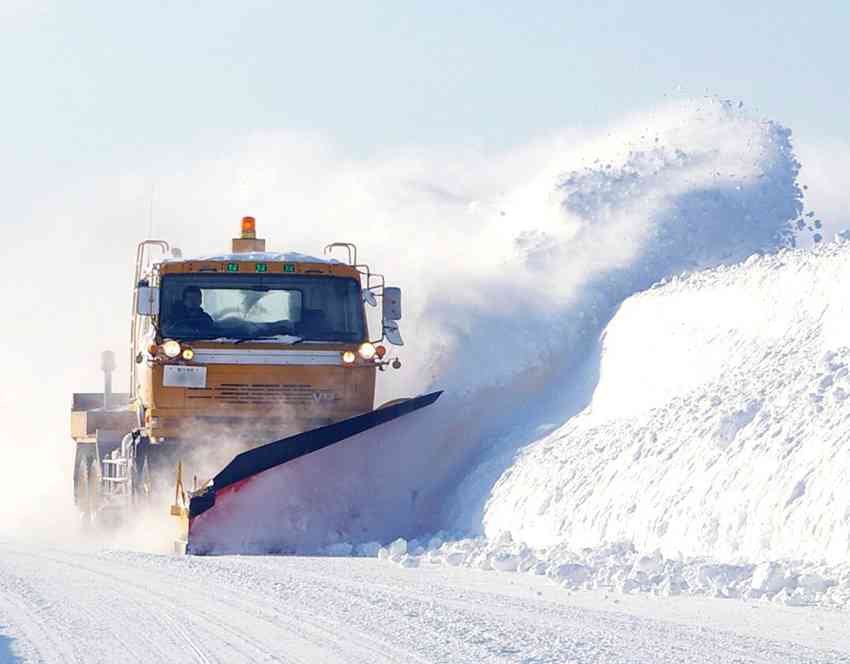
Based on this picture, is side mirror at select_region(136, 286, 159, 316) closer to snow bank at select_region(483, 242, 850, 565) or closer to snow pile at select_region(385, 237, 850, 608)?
snow pile at select_region(385, 237, 850, 608)

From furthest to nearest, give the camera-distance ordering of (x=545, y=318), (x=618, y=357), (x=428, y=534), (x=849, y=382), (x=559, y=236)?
1. (x=559, y=236)
2. (x=545, y=318)
3. (x=618, y=357)
4. (x=428, y=534)
5. (x=849, y=382)

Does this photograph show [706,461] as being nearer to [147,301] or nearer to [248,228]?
[147,301]

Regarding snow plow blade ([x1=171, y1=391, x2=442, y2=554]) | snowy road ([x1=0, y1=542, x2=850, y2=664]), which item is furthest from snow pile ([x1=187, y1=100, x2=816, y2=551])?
snowy road ([x1=0, y1=542, x2=850, y2=664])

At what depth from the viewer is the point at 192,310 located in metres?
15.4

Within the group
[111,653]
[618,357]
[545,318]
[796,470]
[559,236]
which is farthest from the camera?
[559,236]

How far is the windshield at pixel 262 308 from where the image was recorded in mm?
15273

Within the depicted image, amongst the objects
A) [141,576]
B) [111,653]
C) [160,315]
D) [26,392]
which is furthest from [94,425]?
[111,653]

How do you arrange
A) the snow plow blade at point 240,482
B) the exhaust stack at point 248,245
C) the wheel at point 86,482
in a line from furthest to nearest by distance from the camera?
1. the wheel at point 86,482
2. the exhaust stack at point 248,245
3. the snow plow blade at point 240,482

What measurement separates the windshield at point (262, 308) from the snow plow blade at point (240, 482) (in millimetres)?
1386

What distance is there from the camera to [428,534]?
1461 centimetres

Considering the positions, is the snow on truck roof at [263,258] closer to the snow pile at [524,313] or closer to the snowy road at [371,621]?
the snow pile at [524,313]

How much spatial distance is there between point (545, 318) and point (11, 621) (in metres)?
9.52

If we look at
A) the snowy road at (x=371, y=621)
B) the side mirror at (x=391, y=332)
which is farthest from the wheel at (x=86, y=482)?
the snowy road at (x=371, y=621)

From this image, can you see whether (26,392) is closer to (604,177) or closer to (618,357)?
(604,177)
